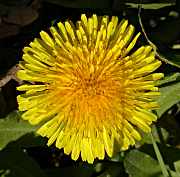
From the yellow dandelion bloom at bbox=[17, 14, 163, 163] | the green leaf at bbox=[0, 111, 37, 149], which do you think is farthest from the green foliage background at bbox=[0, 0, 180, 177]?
the yellow dandelion bloom at bbox=[17, 14, 163, 163]

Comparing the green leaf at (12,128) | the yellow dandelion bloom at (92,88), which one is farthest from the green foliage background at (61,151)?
the yellow dandelion bloom at (92,88)

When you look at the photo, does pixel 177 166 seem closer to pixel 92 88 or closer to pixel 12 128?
pixel 92 88

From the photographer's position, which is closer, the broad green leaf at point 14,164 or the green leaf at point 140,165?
the green leaf at point 140,165

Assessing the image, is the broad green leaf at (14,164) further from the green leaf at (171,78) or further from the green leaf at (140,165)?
the green leaf at (171,78)

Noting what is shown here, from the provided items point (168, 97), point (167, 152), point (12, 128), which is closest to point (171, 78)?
point (168, 97)

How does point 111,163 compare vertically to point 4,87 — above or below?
below

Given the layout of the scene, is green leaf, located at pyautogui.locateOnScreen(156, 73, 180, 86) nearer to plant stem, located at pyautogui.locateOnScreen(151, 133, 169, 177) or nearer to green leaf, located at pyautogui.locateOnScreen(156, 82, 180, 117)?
green leaf, located at pyautogui.locateOnScreen(156, 82, 180, 117)

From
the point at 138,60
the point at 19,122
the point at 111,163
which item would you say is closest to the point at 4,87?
the point at 19,122

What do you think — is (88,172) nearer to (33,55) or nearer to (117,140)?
(117,140)
